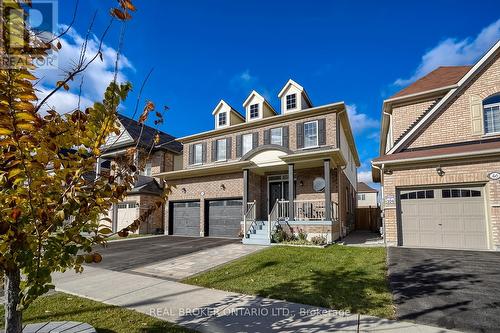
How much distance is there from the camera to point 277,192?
1683cm

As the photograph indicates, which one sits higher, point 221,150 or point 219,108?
point 219,108

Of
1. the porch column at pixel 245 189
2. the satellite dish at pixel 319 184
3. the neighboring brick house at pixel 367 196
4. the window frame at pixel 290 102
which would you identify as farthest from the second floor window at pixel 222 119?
the neighboring brick house at pixel 367 196

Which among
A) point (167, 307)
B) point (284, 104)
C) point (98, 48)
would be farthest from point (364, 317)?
point (284, 104)

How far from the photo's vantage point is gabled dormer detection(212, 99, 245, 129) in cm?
1941

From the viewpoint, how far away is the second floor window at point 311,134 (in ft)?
51.2

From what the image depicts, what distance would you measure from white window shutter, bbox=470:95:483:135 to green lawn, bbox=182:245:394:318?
21.9 feet

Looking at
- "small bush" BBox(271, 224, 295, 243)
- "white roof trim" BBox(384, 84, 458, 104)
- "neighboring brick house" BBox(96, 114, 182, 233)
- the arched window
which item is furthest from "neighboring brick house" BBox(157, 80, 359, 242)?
the arched window

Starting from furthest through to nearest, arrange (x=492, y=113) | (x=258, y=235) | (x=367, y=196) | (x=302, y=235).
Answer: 1. (x=367, y=196)
2. (x=258, y=235)
3. (x=302, y=235)
4. (x=492, y=113)

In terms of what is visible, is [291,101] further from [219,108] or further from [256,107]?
[219,108]

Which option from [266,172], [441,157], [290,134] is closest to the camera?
[441,157]

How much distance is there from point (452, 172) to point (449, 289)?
21.9 feet

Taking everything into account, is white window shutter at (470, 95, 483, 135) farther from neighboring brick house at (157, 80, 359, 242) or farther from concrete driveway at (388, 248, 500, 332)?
neighboring brick house at (157, 80, 359, 242)

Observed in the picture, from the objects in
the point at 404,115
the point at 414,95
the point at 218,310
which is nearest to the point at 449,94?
the point at 414,95

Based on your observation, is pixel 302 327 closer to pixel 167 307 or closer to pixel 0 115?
pixel 167 307
